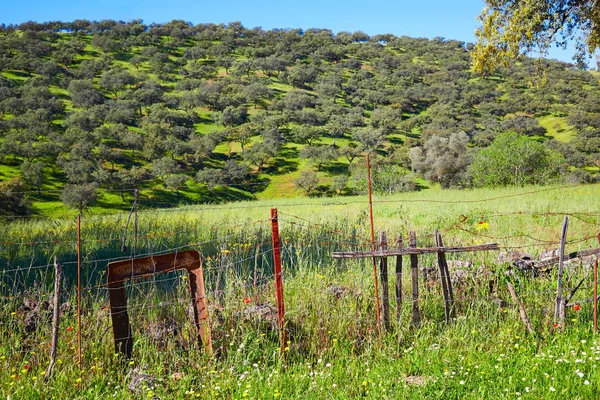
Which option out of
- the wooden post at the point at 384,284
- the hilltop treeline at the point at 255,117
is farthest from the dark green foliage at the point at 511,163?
the wooden post at the point at 384,284

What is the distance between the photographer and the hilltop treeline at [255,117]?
6397 cm

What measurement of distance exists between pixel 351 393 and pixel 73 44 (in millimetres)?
158496

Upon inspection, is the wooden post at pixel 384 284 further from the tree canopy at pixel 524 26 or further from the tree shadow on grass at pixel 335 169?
the tree shadow on grass at pixel 335 169

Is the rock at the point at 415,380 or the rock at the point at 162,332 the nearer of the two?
the rock at the point at 415,380

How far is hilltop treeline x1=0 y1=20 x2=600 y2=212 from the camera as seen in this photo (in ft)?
210

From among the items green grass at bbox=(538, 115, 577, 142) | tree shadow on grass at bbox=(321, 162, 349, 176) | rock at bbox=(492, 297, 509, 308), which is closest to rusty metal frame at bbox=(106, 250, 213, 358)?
rock at bbox=(492, 297, 509, 308)

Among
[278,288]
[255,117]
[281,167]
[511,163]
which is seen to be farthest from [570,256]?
[255,117]

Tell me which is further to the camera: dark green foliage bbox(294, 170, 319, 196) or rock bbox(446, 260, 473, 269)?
dark green foliage bbox(294, 170, 319, 196)

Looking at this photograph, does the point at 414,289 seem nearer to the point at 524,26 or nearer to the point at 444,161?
the point at 524,26

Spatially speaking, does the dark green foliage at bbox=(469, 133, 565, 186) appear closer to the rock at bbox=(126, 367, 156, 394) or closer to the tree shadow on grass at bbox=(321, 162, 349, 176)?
the tree shadow on grass at bbox=(321, 162, 349, 176)

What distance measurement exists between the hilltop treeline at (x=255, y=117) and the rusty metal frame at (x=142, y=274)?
14.6 metres

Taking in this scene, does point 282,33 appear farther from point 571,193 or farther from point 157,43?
point 571,193

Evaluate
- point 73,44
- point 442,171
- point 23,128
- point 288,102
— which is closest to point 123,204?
point 23,128

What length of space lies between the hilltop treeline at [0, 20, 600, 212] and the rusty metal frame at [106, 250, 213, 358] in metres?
14.6
